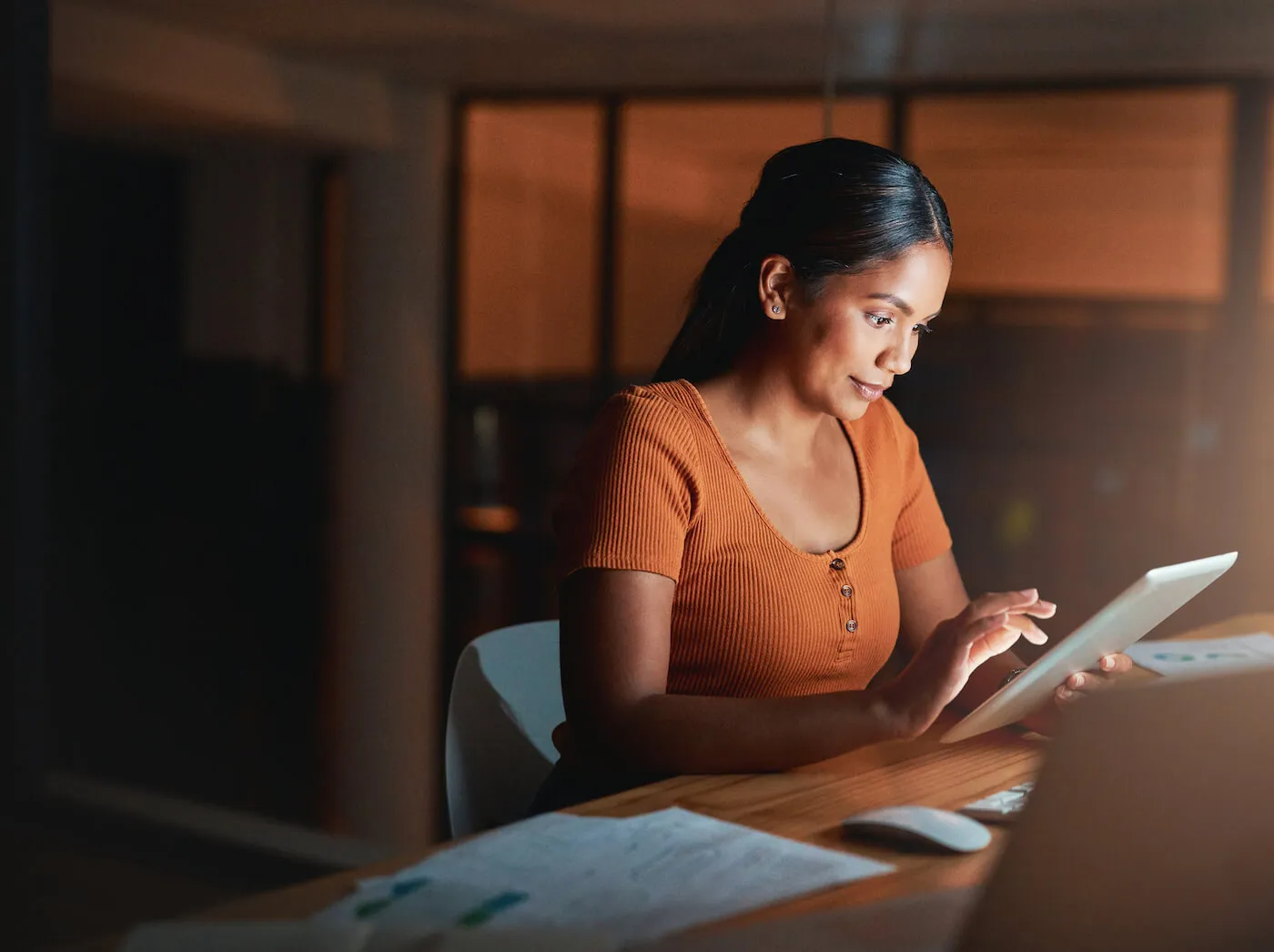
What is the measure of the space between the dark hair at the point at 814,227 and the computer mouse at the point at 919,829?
0.71 meters

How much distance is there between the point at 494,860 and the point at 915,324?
906 millimetres

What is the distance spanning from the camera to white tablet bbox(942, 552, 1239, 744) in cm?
129

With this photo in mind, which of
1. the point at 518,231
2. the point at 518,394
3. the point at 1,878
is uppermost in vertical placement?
the point at 518,231

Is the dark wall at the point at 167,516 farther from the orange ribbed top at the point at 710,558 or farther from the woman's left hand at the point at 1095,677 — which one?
the woman's left hand at the point at 1095,677

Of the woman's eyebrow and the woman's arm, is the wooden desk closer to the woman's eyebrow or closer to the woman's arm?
the woman's arm

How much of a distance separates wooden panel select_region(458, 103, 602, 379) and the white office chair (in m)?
2.73

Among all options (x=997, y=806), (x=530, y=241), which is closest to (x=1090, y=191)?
(x=530, y=241)

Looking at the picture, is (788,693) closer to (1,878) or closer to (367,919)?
(367,919)

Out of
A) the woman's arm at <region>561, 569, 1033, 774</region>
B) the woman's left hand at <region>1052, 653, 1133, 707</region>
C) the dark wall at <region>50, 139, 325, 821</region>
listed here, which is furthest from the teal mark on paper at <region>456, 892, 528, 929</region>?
the dark wall at <region>50, 139, 325, 821</region>

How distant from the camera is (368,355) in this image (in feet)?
15.0

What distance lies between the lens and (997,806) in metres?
1.23

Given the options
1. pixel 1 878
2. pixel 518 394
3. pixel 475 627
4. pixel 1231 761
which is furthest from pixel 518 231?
pixel 1231 761

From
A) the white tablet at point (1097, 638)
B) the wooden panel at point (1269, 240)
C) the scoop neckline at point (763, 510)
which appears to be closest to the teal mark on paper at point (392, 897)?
the white tablet at point (1097, 638)

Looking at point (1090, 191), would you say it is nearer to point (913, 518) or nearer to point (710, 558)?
point (913, 518)
